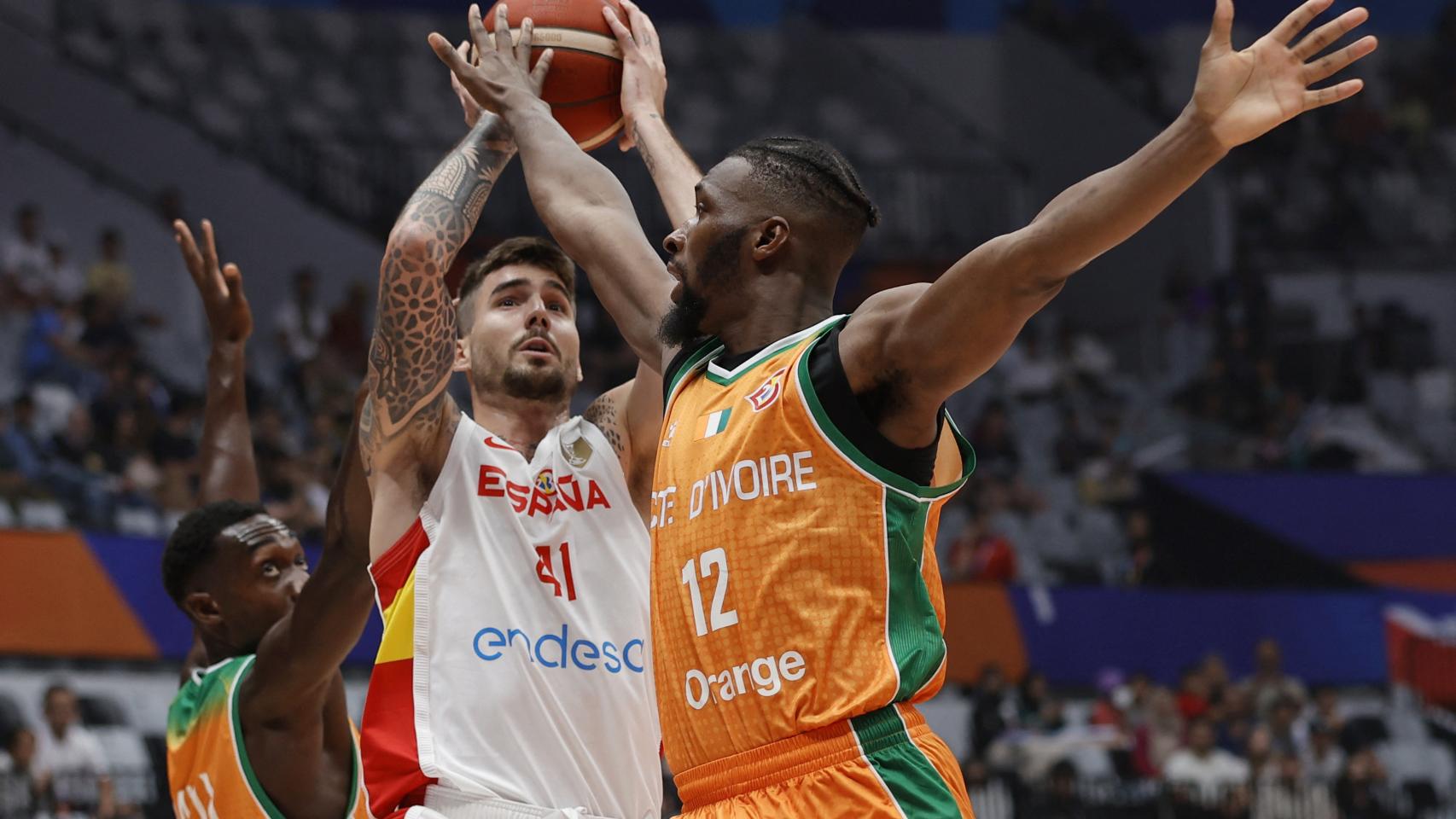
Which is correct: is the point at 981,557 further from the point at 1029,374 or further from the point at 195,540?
the point at 195,540

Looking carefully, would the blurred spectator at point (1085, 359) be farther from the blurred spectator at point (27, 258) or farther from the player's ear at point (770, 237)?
the player's ear at point (770, 237)

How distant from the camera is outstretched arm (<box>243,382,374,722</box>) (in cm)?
506

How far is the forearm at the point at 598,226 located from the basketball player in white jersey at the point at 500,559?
16cm

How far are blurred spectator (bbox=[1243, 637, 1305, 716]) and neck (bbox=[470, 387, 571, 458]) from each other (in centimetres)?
1118

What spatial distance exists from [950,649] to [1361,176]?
1185 centimetres

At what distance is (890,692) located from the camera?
11.1 feet

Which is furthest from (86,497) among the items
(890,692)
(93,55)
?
(890,692)

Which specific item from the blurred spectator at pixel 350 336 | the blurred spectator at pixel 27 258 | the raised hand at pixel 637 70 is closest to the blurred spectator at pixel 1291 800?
the blurred spectator at pixel 350 336

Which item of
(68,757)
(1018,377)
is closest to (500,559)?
(68,757)

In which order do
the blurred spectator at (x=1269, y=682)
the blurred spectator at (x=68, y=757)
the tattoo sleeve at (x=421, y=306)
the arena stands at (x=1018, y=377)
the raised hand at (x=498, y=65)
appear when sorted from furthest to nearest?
1. the blurred spectator at (x=1269, y=682)
2. the arena stands at (x=1018, y=377)
3. the blurred spectator at (x=68, y=757)
4. the raised hand at (x=498, y=65)
5. the tattoo sleeve at (x=421, y=306)

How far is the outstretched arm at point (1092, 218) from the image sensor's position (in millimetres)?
3049

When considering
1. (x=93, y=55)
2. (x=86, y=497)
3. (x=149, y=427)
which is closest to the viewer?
(x=86, y=497)

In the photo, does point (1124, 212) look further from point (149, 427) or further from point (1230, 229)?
point (1230, 229)

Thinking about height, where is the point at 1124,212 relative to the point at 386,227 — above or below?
below
